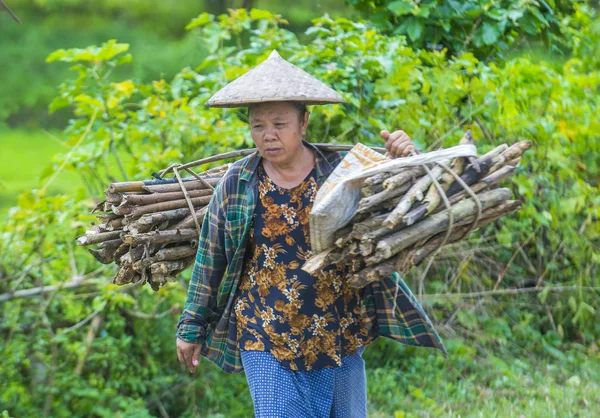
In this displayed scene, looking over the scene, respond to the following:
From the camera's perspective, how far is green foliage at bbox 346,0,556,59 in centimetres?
508

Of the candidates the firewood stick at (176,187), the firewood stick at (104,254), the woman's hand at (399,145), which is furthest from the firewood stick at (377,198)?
the firewood stick at (104,254)

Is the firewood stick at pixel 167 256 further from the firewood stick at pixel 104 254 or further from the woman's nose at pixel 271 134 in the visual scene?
the woman's nose at pixel 271 134

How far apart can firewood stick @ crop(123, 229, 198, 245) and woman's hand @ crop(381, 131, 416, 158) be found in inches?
34.2

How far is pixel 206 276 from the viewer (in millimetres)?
2975

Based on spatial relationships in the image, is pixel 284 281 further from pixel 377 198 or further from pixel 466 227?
pixel 466 227

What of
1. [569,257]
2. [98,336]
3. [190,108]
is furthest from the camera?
[569,257]

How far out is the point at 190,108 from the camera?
4.62 metres

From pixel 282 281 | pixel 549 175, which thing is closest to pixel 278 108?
pixel 282 281

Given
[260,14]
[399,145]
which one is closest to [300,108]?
[399,145]

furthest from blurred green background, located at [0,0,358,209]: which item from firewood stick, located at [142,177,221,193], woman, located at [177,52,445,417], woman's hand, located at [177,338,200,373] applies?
woman, located at [177,52,445,417]

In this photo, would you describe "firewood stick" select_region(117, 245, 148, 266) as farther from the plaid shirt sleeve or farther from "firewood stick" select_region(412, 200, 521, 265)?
"firewood stick" select_region(412, 200, 521, 265)

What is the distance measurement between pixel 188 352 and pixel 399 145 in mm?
1078

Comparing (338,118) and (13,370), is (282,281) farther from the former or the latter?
(13,370)

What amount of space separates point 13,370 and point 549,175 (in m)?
3.50
